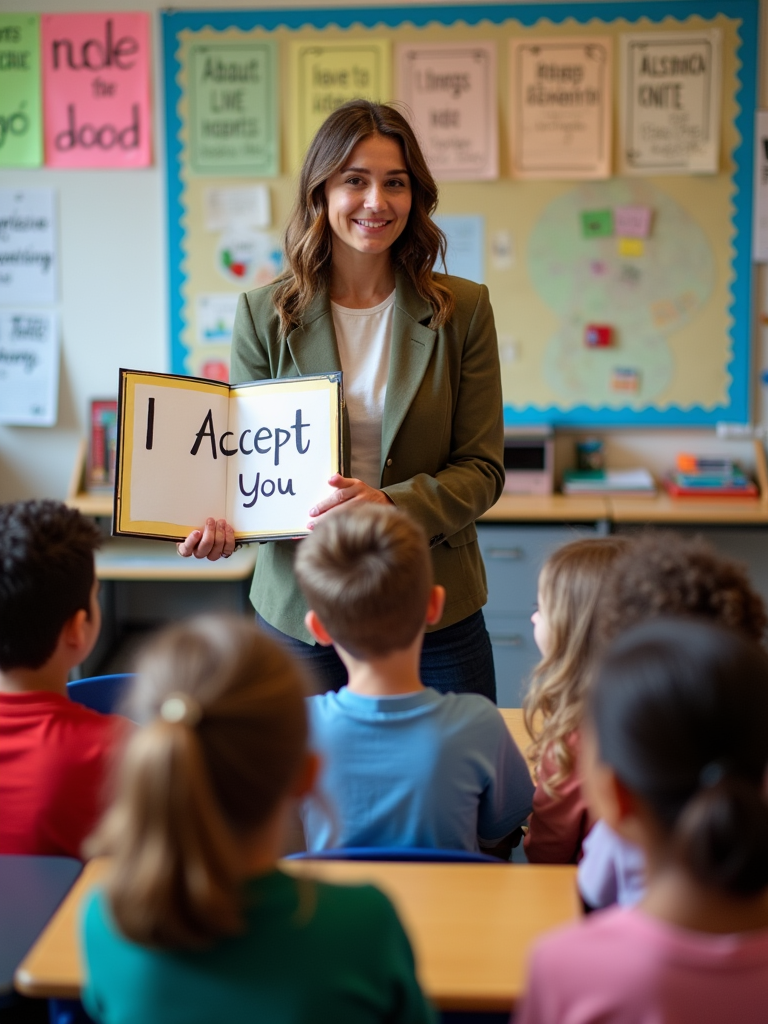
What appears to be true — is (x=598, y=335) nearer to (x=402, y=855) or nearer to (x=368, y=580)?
(x=368, y=580)

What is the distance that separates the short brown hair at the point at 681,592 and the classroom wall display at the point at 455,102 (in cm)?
283

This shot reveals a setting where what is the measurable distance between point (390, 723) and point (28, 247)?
3.31 meters

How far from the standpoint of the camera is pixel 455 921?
1181mm

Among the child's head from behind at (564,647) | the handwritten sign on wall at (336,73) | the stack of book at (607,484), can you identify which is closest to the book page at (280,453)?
the child's head from behind at (564,647)

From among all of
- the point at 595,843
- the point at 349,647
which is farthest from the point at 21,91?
the point at 595,843

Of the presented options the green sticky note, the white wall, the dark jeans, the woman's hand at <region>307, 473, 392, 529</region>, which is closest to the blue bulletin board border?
the white wall

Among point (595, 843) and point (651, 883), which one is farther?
point (595, 843)

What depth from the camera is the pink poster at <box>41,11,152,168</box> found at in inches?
155

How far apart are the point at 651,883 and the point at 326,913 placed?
28 centimetres

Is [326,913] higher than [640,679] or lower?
lower

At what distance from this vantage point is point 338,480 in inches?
69.8

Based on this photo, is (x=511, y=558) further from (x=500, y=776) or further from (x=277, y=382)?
(x=500, y=776)

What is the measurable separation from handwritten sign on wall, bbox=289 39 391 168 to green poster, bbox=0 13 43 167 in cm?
97

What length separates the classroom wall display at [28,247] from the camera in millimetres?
4074
